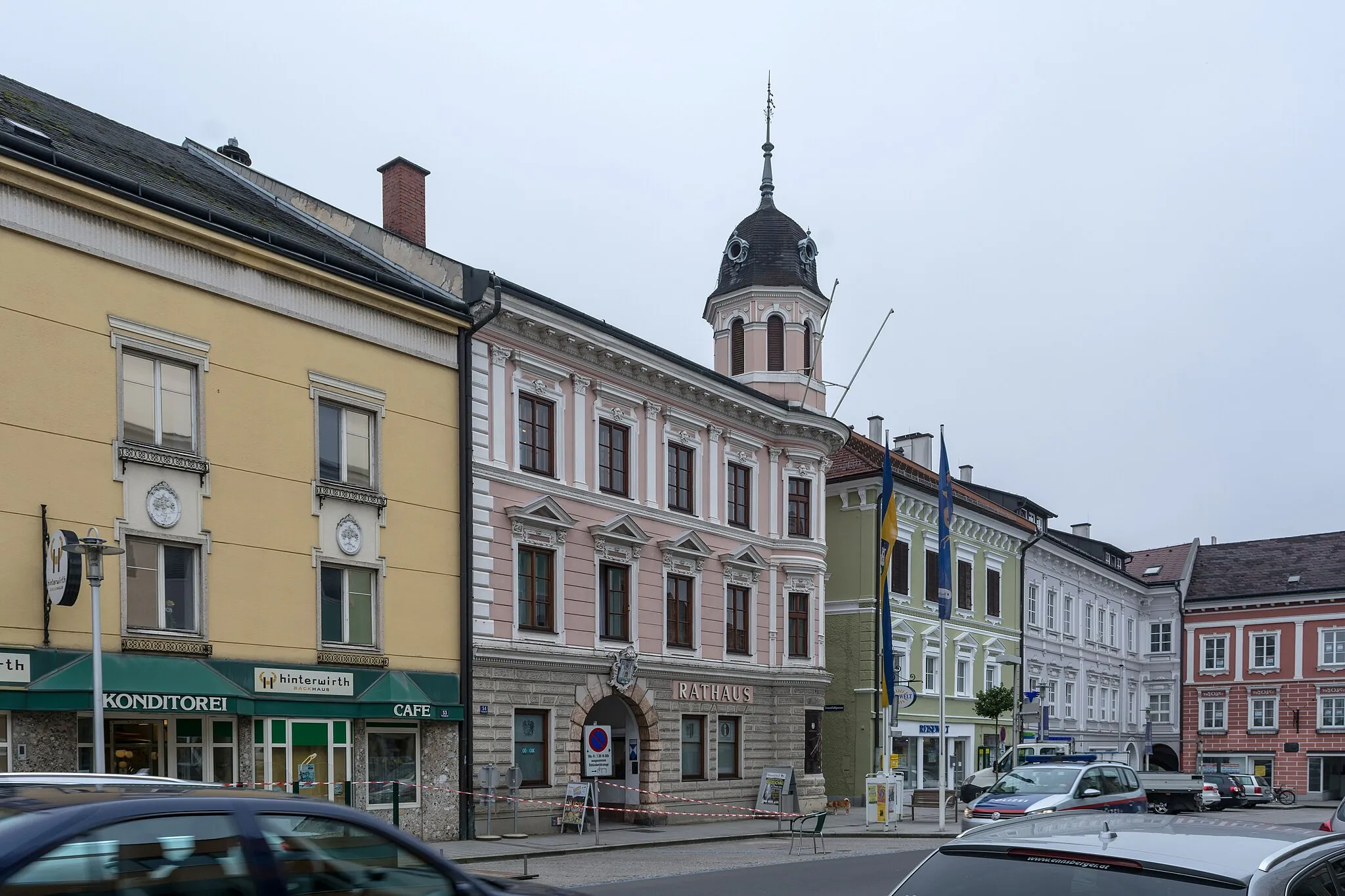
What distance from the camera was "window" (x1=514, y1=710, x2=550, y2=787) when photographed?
25344 millimetres

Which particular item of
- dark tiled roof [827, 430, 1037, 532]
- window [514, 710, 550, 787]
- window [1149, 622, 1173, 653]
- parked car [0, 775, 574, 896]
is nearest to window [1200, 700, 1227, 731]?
window [1149, 622, 1173, 653]

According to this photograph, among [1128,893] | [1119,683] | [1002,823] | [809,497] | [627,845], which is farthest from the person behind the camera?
[1119,683]

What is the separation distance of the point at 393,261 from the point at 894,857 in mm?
14898

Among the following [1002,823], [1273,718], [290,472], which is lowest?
[1273,718]

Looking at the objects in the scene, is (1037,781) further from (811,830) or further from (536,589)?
(536,589)

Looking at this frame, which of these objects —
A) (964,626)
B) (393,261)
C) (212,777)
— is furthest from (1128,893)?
(964,626)

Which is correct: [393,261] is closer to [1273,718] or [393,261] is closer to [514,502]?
[514,502]

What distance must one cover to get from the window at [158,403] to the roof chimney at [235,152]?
416 inches

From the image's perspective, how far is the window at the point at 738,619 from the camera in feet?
104

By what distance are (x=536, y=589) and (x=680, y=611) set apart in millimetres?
5201

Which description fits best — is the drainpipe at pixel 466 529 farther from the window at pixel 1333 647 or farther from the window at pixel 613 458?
the window at pixel 1333 647

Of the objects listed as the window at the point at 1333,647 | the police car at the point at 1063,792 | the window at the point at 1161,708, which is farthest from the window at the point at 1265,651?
the police car at the point at 1063,792

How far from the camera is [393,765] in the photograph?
22.5m

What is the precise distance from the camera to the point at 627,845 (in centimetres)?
2336
